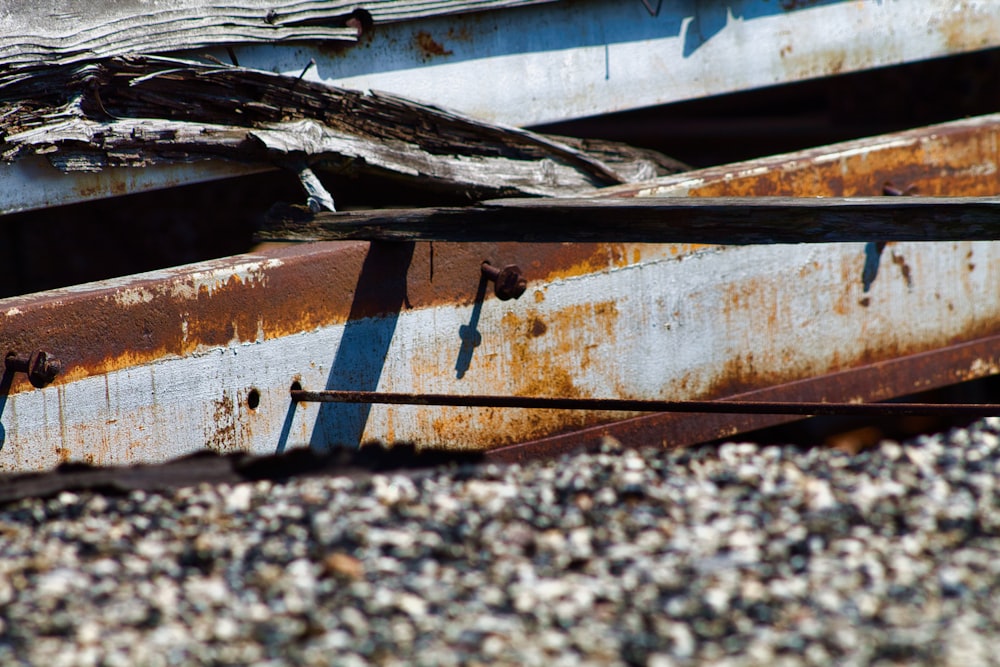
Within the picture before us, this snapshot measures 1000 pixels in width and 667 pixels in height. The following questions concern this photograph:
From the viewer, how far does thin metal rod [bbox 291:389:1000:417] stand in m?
4.20

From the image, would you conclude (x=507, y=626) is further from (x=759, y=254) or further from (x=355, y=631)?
(x=759, y=254)

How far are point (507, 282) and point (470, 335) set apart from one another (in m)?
0.30

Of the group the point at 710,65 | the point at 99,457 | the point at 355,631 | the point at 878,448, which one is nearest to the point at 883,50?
the point at 710,65

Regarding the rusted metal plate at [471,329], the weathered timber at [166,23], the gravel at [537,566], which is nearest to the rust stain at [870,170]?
the rusted metal plate at [471,329]

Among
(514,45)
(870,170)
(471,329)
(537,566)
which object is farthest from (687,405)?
(514,45)

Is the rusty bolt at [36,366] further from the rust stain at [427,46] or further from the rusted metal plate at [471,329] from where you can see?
the rust stain at [427,46]

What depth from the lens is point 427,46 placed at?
5.70 m

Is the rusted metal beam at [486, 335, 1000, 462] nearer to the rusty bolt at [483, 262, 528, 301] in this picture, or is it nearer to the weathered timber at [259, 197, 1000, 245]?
the rusty bolt at [483, 262, 528, 301]

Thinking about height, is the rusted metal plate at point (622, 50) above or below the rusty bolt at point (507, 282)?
above

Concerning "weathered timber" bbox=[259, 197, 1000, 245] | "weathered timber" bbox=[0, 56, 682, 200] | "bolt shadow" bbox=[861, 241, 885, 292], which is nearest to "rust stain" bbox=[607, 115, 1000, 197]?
"bolt shadow" bbox=[861, 241, 885, 292]

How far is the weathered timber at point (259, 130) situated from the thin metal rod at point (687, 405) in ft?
4.19

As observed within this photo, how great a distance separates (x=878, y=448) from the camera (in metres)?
3.88

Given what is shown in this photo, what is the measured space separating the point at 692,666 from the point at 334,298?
2.52 meters

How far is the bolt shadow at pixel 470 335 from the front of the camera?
503 cm
